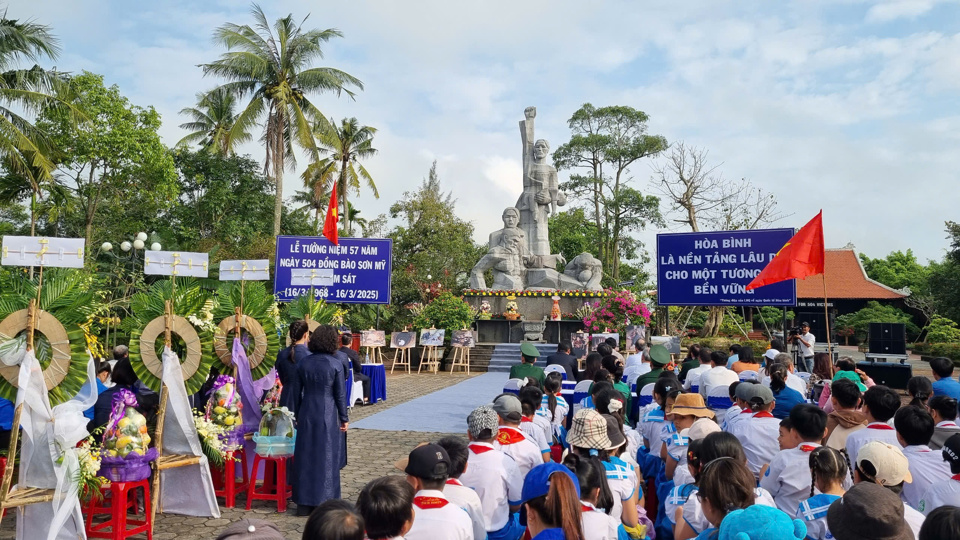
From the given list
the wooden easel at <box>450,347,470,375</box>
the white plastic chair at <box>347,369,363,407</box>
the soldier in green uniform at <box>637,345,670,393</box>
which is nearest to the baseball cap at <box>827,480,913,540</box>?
the soldier in green uniform at <box>637,345,670,393</box>

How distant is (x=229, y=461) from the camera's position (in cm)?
541

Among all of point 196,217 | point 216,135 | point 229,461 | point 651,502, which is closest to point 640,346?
point 651,502

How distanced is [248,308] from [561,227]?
32.3m

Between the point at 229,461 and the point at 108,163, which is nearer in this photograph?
the point at 229,461

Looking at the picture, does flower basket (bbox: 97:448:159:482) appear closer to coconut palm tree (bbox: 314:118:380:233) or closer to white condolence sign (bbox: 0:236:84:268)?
white condolence sign (bbox: 0:236:84:268)

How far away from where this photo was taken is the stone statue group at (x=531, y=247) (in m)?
21.8

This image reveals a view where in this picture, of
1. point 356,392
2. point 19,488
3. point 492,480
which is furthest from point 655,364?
point 356,392

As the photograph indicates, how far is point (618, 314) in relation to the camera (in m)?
17.2

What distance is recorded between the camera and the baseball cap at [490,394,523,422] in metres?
4.09

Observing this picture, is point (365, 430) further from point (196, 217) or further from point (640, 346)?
point (196, 217)

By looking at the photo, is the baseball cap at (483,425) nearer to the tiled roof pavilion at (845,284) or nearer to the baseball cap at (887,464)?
the baseball cap at (887,464)

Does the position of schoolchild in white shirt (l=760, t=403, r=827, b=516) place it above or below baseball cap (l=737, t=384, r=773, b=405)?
below

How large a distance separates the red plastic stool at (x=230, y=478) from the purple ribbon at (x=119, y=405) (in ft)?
3.23

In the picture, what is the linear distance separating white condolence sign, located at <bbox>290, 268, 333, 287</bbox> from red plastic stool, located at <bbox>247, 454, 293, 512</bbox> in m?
9.12
